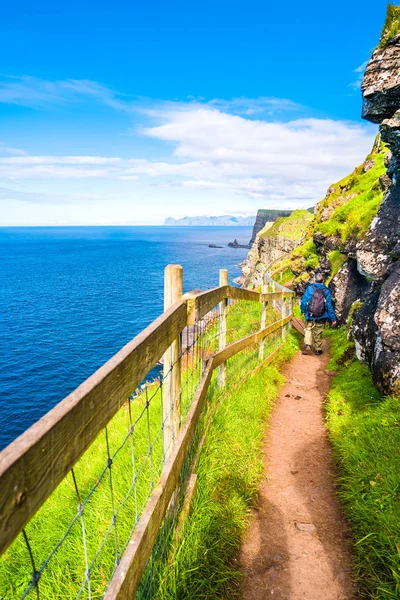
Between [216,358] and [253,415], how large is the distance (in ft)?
4.32

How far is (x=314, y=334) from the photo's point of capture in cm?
1126

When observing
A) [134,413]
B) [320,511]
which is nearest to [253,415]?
[320,511]

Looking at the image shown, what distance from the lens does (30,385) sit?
96.8ft

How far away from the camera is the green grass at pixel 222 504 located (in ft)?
10.0

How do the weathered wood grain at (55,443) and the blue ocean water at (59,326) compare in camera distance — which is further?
the blue ocean water at (59,326)

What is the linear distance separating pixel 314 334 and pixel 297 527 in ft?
25.0

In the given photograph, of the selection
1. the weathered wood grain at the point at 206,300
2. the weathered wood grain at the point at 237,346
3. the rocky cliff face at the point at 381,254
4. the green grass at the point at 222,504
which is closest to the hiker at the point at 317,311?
the rocky cliff face at the point at 381,254

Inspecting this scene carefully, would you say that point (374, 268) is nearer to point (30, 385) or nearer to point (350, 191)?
point (350, 191)

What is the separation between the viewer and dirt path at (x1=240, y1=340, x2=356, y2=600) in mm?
3411

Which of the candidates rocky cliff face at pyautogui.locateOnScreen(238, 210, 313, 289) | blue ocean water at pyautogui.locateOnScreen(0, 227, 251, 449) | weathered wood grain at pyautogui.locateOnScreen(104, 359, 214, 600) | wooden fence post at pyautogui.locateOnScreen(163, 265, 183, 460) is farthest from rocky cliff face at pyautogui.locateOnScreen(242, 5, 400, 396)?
rocky cliff face at pyautogui.locateOnScreen(238, 210, 313, 289)

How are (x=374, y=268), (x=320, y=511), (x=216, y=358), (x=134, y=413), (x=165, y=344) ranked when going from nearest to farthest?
(x=165, y=344) → (x=320, y=511) → (x=216, y=358) → (x=374, y=268) → (x=134, y=413)

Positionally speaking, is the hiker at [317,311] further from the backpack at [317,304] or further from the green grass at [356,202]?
the green grass at [356,202]

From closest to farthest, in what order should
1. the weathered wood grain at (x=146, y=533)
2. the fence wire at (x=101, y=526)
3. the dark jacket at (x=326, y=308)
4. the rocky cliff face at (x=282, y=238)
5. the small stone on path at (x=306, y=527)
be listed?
the weathered wood grain at (x=146, y=533) → the fence wire at (x=101, y=526) → the small stone on path at (x=306, y=527) → the dark jacket at (x=326, y=308) → the rocky cliff face at (x=282, y=238)

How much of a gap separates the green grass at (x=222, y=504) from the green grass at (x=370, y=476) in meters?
1.12
